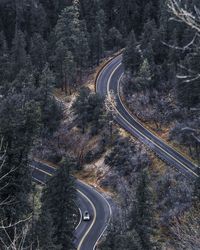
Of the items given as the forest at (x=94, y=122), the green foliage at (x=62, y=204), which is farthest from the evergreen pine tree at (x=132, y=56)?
the green foliage at (x=62, y=204)

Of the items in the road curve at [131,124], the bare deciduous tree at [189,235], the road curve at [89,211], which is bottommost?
the road curve at [89,211]

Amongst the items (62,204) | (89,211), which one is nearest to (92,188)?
(89,211)

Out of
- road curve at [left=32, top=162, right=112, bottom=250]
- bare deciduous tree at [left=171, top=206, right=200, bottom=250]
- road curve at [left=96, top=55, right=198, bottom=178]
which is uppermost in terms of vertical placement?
bare deciduous tree at [left=171, top=206, right=200, bottom=250]

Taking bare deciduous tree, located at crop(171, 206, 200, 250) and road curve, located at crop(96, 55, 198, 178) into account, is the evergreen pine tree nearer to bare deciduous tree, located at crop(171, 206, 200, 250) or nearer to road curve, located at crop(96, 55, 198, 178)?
road curve, located at crop(96, 55, 198, 178)

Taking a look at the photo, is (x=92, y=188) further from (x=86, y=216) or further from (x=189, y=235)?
(x=189, y=235)

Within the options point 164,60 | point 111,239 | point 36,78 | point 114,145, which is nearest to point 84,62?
point 36,78

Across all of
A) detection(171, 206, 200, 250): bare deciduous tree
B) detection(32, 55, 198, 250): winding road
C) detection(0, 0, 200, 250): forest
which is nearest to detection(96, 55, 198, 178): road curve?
detection(32, 55, 198, 250): winding road

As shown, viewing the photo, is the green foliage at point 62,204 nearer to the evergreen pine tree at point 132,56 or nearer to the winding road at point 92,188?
the winding road at point 92,188
